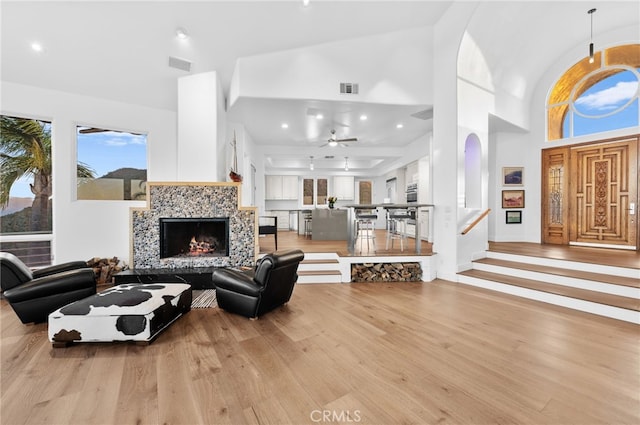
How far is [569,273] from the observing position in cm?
390

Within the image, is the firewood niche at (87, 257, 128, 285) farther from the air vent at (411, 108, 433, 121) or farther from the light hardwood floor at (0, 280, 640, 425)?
the air vent at (411, 108, 433, 121)

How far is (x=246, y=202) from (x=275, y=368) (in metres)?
5.08

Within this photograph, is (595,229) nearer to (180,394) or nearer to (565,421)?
(565,421)

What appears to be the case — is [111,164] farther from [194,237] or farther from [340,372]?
[340,372]

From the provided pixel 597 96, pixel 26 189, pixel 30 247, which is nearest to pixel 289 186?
pixel 26 189

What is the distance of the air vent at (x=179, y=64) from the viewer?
423cm

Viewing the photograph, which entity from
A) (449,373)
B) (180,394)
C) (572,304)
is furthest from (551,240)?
(180,394)

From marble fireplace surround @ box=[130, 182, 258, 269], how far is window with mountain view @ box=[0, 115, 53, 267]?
152cm

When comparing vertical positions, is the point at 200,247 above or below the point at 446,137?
below

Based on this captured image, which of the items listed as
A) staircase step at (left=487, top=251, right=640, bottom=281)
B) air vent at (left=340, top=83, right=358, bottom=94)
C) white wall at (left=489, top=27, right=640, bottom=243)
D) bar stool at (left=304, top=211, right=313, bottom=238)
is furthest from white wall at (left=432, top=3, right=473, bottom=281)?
bar stool at (left=304, top=211, right=313, bottom=238)

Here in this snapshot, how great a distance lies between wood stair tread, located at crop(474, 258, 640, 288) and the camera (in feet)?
11.3

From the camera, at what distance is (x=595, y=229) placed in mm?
5512

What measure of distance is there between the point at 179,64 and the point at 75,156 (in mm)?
2483

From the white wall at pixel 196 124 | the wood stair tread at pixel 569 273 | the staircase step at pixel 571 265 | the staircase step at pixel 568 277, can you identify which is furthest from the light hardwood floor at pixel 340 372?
the white wall at pixel 196 124
